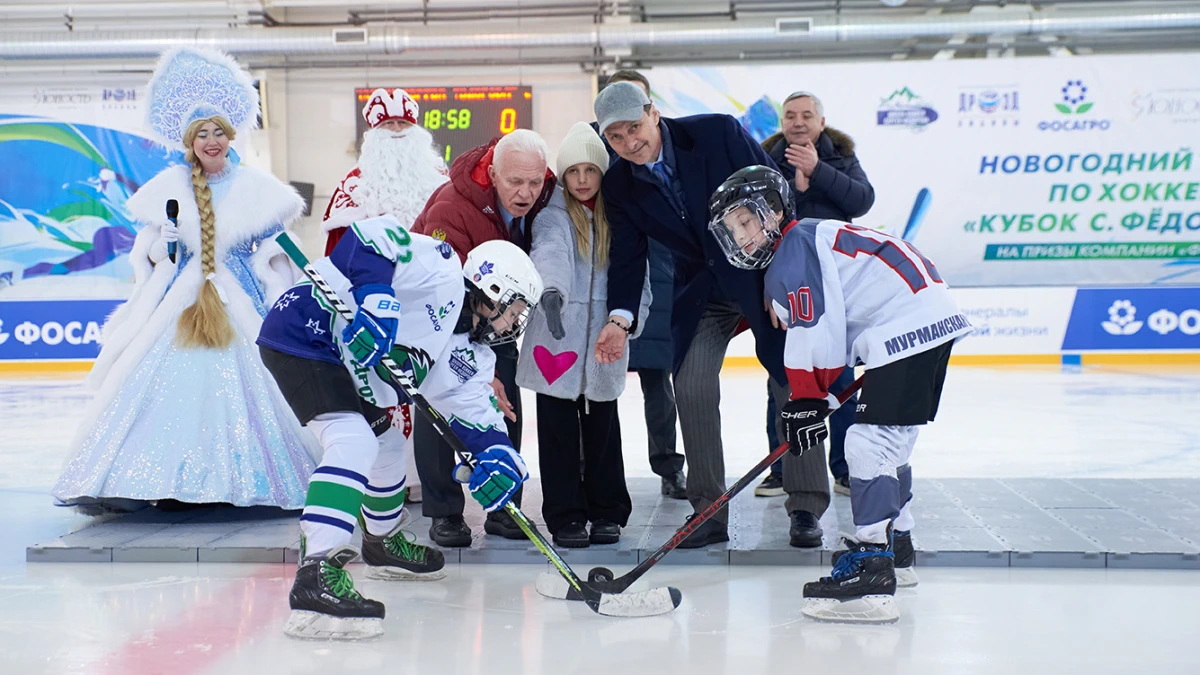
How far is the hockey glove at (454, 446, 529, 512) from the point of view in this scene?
8.01 feet

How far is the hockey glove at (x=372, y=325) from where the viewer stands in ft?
7.41

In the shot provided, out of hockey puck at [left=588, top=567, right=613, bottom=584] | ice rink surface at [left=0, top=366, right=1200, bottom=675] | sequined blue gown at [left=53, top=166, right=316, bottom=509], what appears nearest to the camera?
ice rink surface at [left=0, top=366, right=1200, bottom=675]

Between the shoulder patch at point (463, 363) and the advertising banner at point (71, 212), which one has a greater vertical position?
the advertising banner at point (71, 212)

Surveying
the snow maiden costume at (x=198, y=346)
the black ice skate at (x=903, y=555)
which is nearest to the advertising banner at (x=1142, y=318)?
the black ice skate at (x=903, y=555)

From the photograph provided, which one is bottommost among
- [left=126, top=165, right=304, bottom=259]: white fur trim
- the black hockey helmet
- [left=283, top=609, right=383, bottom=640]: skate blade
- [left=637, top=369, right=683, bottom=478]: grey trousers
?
[left=283, top=609, right=383, bottom=640]: skate blade

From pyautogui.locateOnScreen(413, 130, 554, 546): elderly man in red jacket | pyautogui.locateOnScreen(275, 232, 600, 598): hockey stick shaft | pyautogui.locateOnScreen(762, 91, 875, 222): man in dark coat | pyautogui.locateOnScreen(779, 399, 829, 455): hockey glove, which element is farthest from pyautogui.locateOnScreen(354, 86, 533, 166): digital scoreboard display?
pyautogui.locateOnScreen(779, 399, 829, 455): hockey glove

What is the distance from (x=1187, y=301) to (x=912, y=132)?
3.12m

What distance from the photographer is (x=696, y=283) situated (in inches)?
123

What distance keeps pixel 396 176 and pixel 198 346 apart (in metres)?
0.85

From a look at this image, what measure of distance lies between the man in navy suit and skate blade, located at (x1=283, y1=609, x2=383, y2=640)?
1.03 m

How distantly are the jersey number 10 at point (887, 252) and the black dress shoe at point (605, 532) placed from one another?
1.09m

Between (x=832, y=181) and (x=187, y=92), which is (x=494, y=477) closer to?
(x=832, y=181)

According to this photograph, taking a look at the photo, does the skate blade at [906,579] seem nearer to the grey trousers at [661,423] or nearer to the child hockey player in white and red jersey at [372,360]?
the child hockey player in white and red jersey at [372,360]

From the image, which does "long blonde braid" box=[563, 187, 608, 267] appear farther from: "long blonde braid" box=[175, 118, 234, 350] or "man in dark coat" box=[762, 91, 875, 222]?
"long blonde braid" box=[175, 118, 234, 350]
